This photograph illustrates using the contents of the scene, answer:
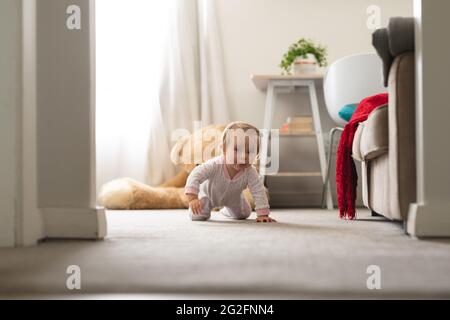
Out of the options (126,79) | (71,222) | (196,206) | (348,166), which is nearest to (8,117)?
(71,222)

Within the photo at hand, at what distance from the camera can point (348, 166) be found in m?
2.16

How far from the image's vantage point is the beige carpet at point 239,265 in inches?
35.0

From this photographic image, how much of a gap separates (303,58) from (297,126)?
39 centimetres

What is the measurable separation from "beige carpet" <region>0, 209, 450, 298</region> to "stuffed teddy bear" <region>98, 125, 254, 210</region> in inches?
56.0

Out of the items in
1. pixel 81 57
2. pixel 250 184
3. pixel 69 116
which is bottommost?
pixel 250 184

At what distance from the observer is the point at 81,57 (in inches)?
59.8

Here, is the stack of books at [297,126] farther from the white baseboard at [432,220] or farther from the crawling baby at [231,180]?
the white baseboard at [432,220]

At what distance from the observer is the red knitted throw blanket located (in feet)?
6.94

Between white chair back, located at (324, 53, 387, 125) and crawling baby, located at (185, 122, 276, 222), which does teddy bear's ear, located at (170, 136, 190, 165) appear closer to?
white chair back, located at (324, 53, 387, 125)

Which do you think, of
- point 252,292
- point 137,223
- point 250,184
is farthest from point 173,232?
point 252,292

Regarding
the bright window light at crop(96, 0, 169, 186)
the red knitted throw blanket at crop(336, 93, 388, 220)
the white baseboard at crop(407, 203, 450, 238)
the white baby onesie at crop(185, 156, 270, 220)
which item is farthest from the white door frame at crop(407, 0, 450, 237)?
the bright window light at crop(96, 0, 169, 186)
